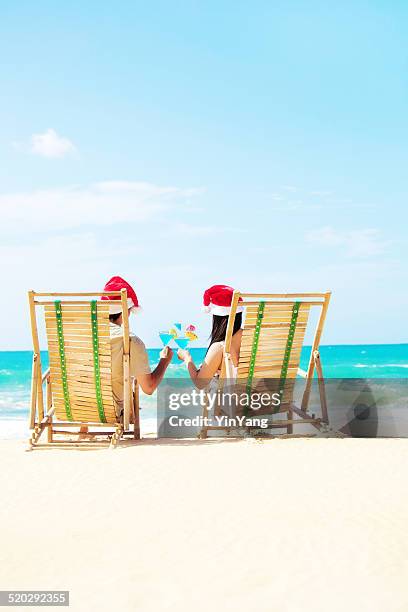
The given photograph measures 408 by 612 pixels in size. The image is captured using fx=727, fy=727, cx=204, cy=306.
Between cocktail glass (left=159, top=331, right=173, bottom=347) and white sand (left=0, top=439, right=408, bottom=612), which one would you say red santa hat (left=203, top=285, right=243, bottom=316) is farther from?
white sand (left=0, top=439, right=408, bottom=612)

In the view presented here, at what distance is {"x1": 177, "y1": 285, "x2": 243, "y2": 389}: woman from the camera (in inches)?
243

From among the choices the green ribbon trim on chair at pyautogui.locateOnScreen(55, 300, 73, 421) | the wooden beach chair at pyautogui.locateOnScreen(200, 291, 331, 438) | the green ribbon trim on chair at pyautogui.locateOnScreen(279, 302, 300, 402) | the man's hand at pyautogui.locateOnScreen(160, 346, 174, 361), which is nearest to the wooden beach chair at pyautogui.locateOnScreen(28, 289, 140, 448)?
the green ribbon trim on chair at pyautogui.locateOnScreen(55, 300, 73, 421)

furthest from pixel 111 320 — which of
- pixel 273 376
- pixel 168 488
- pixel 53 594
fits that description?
pixel 53 594

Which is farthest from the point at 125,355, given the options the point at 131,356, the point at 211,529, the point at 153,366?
the point at 153,366

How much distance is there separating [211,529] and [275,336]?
272cm

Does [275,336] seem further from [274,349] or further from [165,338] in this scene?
[165,338]

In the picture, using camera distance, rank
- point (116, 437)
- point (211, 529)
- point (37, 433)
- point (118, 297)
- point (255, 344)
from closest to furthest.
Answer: point (211, 529) < point (116, 437) < point (37, 433) < point (255, 344) < point (118, 297)

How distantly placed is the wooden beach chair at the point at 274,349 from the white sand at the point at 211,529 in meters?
0.86

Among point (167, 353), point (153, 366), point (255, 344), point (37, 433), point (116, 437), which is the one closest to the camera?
point (116, 437)

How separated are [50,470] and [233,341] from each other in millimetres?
2097

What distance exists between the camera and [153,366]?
83.1ft

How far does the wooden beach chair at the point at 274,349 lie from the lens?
592 cm

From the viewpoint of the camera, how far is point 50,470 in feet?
15.8

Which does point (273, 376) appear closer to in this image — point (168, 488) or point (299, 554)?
point (168, 488)
